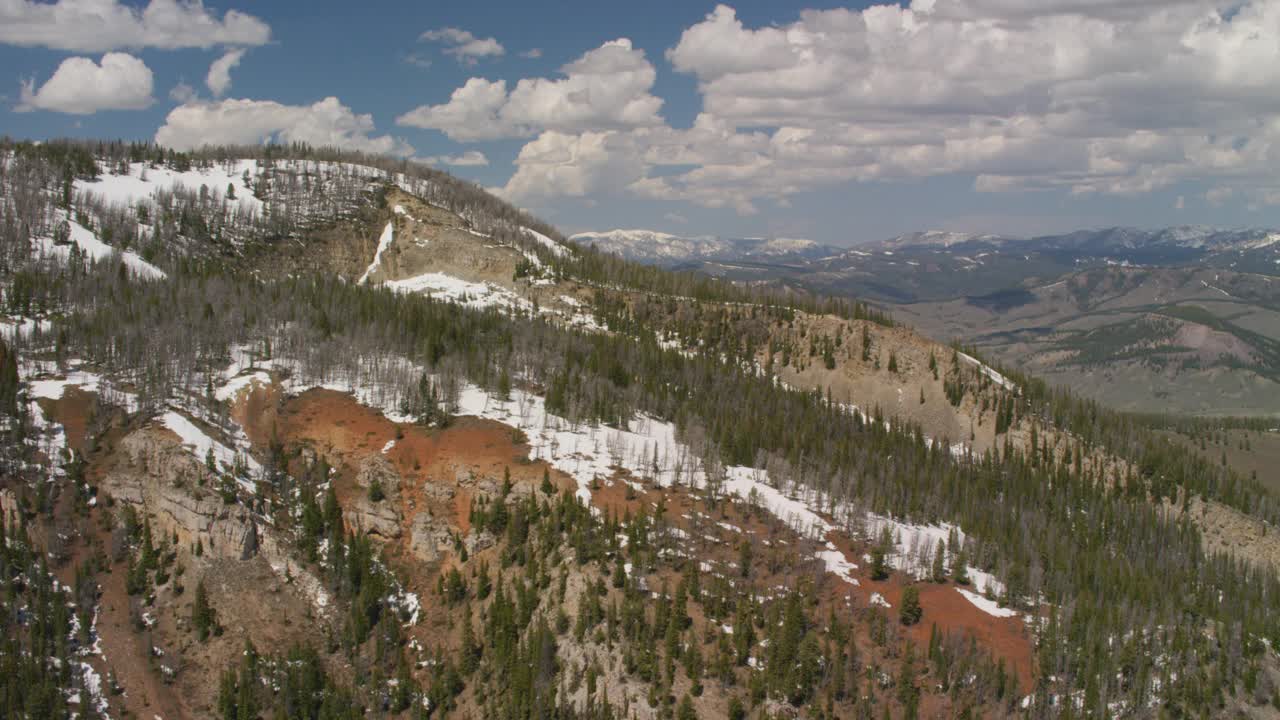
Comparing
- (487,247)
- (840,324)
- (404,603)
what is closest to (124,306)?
(404,603)

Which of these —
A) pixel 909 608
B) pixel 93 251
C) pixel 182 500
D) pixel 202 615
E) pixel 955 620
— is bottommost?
pixel 202 615

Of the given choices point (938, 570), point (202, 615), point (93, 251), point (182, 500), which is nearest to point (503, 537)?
point (202, 615)

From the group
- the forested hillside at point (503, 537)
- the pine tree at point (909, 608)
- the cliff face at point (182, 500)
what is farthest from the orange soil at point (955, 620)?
the cliff face at point (182, 500)

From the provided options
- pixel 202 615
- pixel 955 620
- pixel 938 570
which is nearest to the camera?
pixel 202 615

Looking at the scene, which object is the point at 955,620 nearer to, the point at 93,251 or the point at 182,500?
the point at 182,500

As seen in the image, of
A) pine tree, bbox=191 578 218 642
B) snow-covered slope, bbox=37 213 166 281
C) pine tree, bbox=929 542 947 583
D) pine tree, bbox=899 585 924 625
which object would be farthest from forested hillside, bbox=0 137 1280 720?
pine tree, bbox=929 542 947 583

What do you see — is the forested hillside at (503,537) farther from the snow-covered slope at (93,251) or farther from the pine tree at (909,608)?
the snow-covered slope at (93,251)

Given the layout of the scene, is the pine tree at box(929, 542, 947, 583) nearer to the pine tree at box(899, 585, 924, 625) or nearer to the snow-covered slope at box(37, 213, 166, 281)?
the pine tree at box(899, 585, 924, 625)

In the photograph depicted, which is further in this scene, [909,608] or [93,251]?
[93,251]
